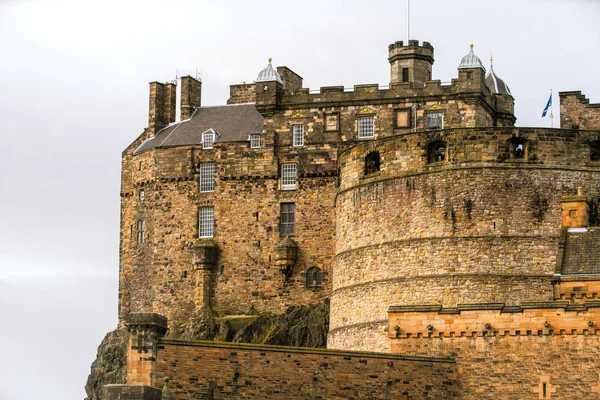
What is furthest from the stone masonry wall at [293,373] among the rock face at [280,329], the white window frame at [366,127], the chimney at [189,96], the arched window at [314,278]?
the chimney at [189,96]

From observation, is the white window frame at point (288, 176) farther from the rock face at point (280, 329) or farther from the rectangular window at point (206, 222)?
the rock face at point (280, 329)

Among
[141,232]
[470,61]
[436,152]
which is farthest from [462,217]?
[141,232]

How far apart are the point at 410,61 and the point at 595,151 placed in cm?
1390

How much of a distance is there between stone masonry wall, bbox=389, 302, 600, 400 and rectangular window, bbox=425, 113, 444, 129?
63.1 feet

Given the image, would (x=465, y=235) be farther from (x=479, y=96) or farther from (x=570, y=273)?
(x=479, y=96)

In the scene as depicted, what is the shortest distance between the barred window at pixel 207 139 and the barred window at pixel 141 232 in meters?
4.47

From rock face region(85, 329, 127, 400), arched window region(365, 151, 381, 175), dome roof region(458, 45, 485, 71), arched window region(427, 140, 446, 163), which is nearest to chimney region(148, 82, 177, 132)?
rock face region(85, 329, 127, 400)

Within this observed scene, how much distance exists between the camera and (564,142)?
5816cm

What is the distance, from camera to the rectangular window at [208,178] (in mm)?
69125

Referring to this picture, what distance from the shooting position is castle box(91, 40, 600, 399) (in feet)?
150

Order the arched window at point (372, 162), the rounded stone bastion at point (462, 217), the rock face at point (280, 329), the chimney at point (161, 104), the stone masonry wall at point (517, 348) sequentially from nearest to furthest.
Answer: the stone masonry wall at point (517, 348) → the rounded stone bastion at point (462, 217) → the arched window at point (372, 162) → the rock face at point (280, 329) → the chimney at point (161, 104)

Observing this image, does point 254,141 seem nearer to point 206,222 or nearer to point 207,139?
point 207,139

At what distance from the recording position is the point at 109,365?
72.6m

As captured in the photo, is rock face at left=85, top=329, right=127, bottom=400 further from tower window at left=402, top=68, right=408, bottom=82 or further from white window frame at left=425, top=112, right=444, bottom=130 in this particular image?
white window frame at left=425, top=112, right=444, bottom=130
